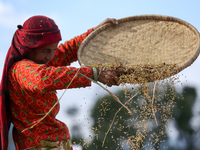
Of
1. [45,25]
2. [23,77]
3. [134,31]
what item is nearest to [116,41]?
[134,31]

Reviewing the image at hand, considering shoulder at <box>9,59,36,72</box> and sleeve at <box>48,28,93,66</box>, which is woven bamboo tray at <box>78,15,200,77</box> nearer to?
sleeve at <box>48,28,93,66</box>

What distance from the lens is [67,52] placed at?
104 inches

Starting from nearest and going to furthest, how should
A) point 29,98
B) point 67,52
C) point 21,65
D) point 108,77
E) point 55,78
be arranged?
point 55,78 → point 108,77 → point 21,65 → point 29,98 → point 67,52

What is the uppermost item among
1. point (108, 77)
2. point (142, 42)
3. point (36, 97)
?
point (108, 77)

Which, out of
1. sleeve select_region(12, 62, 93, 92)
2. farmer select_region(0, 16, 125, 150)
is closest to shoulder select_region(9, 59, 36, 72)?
farmer select_region(0, 16, 125, 150)

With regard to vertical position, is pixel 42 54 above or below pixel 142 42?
above

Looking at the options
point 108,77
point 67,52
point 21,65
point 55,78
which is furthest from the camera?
point 67,52

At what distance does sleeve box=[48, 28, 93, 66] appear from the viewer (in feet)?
8.54

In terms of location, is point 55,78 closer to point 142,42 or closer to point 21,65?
point 21,65

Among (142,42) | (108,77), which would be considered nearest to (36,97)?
(108,77)

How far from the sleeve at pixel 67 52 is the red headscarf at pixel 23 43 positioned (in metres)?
0.45

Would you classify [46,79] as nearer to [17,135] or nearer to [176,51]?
[17,135]

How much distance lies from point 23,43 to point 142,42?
126cm

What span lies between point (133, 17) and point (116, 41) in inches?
14.0
